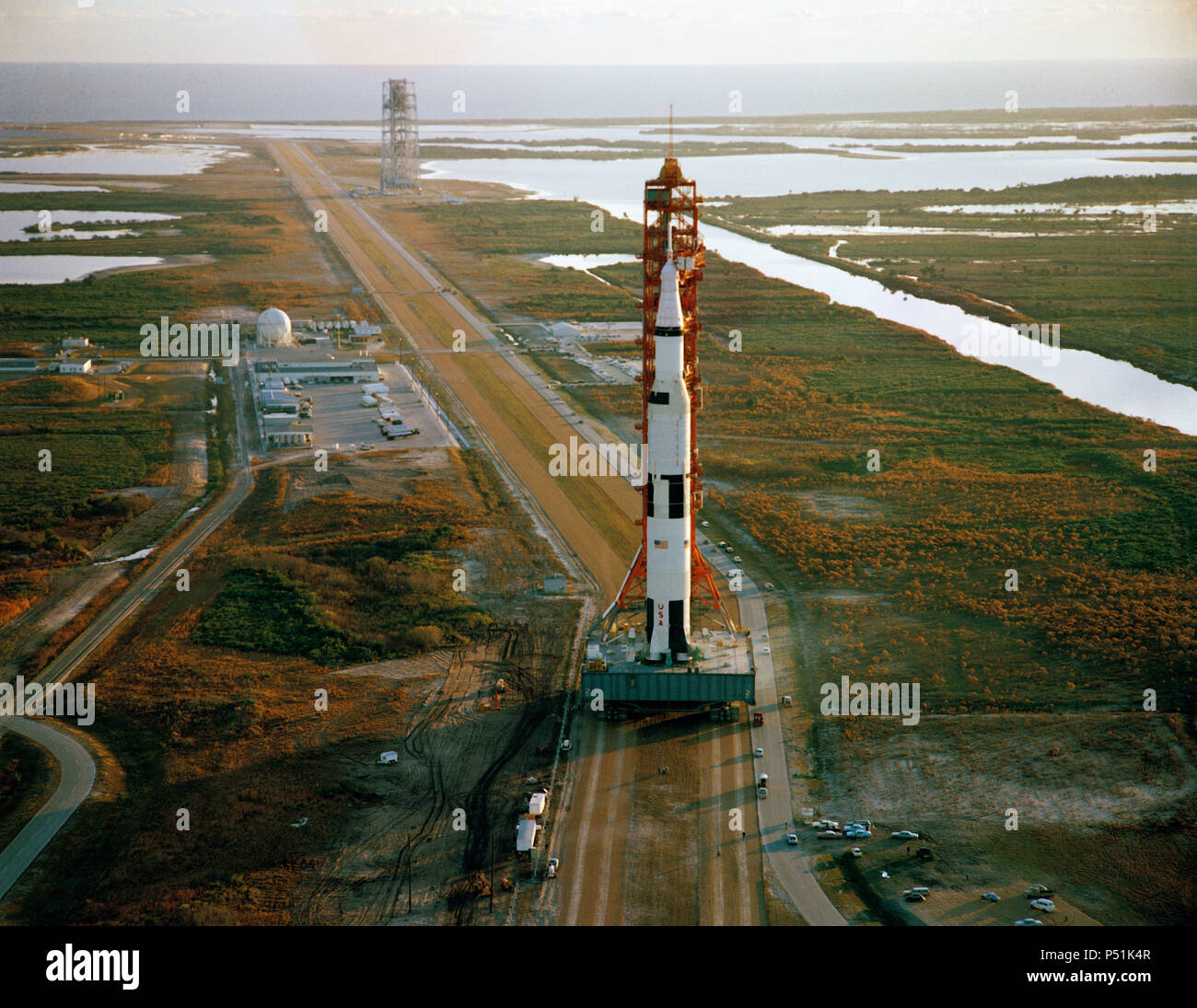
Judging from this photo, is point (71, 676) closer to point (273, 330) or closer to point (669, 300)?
point (669, 300)

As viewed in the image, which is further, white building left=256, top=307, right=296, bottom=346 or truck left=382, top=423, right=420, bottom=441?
white building left=256, top=307, right=296, bottom=346

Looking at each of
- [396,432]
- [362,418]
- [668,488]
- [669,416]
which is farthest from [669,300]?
[362,418]

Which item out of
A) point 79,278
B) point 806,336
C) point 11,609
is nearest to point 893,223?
point 806,336

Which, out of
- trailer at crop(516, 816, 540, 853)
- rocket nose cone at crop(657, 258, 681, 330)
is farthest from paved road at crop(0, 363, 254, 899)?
rocket nose cone at crop(657, 258, 681, 330)

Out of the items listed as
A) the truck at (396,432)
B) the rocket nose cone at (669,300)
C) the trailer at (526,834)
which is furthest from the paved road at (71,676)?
the rocket nose cone at (669,300)

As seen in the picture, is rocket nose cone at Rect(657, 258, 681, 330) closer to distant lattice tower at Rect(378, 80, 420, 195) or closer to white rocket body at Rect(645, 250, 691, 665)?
white rocket body at Rect(645, 250, 691, 665)

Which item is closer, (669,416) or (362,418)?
(669,416)
